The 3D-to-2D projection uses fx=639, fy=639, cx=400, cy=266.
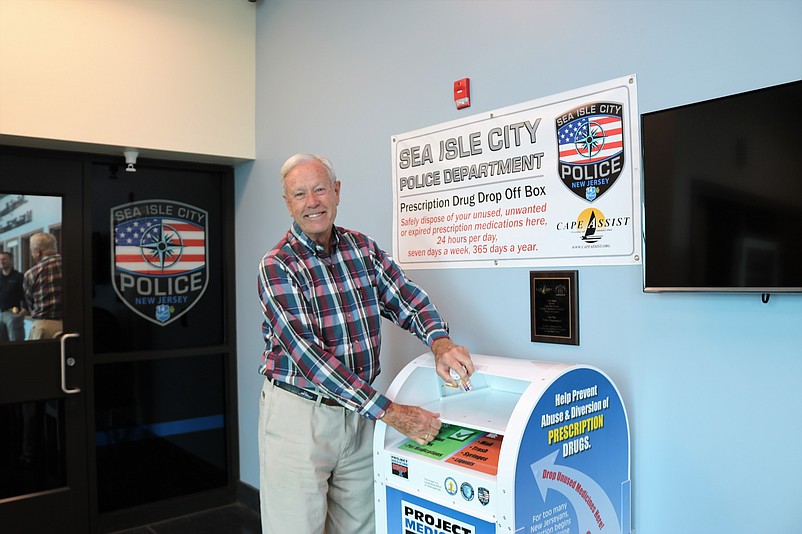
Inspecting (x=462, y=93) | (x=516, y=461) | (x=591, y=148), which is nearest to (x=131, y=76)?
(x=462, y=93)

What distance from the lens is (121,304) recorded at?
11.3 ft

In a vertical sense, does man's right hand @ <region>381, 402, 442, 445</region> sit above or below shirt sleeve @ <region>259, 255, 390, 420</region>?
below

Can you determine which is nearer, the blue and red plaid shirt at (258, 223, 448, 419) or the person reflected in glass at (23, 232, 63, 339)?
the blue and red plaid shirt at (258, 223, 448, 419)

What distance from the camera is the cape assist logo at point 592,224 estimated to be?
1907mm

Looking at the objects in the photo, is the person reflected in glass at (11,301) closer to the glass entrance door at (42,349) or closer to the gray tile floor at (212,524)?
the glass entrance door at (42,349)

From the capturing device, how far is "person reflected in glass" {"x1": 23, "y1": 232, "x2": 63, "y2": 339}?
3.16 metres

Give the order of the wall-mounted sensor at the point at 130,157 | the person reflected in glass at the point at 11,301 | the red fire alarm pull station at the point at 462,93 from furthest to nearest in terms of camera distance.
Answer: the wall-mounted sensor at the point at 130,157, the person reflected in glass at the point at 11,301, the red fire alarm pull station at the point at 462,93

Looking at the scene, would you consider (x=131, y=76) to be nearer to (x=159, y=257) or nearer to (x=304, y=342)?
(x=159, y=257)

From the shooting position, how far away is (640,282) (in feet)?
6.09

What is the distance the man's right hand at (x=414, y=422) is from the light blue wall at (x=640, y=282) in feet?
1.75

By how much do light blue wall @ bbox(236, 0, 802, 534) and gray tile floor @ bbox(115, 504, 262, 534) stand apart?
52.1 inches

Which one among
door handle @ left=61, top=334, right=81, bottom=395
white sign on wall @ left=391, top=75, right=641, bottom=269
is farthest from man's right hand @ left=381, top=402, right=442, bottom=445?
door handle @ left=61, top=334, right=81, bottom=395

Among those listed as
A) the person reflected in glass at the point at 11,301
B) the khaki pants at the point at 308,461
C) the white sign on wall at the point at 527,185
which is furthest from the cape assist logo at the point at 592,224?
the person reflected in glass at the point at 11,301

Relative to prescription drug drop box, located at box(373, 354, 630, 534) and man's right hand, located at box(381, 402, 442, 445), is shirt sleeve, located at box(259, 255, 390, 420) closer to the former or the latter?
man's right hand, located at box(381, 402, 442, 445)
